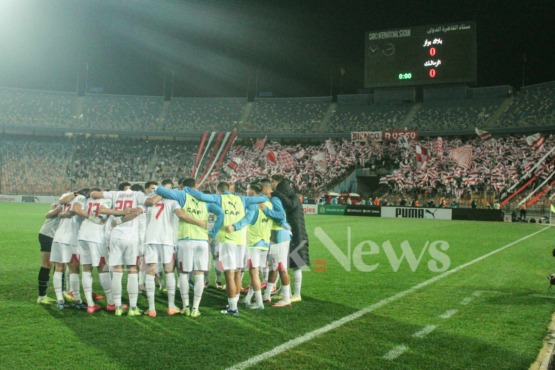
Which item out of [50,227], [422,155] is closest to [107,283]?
[50,227]

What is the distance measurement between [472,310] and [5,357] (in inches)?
288

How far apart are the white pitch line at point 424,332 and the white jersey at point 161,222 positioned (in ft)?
13.2

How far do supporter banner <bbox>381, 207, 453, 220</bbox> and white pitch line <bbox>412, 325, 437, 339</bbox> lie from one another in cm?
3409

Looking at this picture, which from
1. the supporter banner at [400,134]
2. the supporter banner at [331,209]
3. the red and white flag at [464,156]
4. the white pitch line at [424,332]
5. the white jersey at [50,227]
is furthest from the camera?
the supporter banner at [400,134]

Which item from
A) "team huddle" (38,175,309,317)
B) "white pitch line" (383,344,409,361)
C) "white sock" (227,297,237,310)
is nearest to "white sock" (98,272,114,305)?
"team huddle" (38,175,309,317)

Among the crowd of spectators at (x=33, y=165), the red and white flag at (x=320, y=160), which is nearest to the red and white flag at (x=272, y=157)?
the red and white flag at (x=320, y=160)

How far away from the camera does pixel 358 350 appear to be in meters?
6.33

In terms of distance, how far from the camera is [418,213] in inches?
1617

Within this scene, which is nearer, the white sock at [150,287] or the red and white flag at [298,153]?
the white sock at [150,287]

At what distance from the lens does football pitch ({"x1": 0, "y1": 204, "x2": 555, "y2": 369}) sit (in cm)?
592

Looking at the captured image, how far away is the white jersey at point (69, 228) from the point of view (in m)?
8.39

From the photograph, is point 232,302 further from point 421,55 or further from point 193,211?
point 421,55

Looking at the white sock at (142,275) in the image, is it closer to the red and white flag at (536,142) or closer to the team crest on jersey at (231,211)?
the team crest on jersey at (231,211)

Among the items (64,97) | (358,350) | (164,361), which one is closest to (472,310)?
(358,350)
